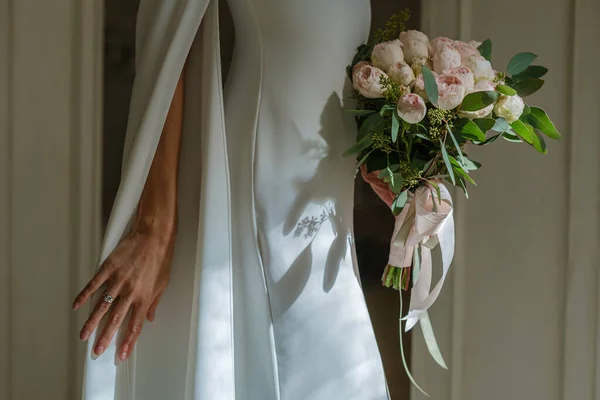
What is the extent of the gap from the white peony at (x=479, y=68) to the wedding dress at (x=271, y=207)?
0.71 ft

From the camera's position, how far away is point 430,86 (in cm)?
104

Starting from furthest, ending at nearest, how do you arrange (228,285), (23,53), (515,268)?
1. (515,268)
2. (23,53)
3. (228,285)

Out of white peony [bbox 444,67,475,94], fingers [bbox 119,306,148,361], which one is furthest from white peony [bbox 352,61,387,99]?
fingers [bbox 119,306,148,361]

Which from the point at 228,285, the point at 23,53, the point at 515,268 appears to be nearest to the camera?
the point at 228,285

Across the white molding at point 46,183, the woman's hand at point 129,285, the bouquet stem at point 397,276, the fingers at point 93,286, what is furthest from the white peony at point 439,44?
the white molding at point 46,183

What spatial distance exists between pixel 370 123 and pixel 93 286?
0.51 meters

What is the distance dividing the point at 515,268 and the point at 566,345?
208 millimetres

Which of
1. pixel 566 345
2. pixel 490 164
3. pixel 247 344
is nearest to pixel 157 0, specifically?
pixel 247 344

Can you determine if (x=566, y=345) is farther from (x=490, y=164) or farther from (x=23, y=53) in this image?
(x=23, y=53)

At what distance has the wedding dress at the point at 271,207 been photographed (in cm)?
110

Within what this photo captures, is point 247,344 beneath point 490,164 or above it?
beneath

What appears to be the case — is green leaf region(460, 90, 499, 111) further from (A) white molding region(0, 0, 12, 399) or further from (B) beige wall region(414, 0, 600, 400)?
(A) white molding region(0, 0, 12, 399)

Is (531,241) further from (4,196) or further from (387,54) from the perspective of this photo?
(4,196)

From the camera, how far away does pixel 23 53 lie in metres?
1.47
